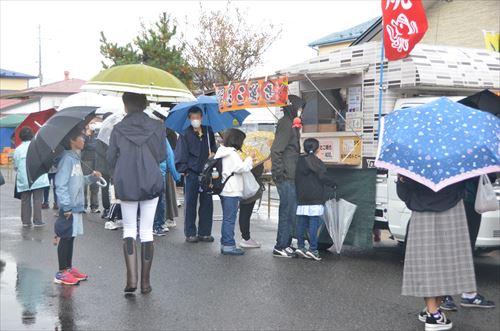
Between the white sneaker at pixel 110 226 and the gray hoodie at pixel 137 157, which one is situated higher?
the gray hoodie at pixel 137 157

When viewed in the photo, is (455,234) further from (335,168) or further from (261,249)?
(261,249)

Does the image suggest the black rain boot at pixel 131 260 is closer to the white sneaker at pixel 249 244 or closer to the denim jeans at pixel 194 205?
the denim jeans at pixel 194 205

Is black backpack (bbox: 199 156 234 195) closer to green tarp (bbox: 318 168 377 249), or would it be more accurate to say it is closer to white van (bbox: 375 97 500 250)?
green tarp (bbox: 318 168 377 249)

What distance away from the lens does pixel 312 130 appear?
10.3 meters

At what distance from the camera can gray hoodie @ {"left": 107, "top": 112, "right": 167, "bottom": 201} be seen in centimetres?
666

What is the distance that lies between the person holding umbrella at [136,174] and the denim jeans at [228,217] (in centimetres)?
227

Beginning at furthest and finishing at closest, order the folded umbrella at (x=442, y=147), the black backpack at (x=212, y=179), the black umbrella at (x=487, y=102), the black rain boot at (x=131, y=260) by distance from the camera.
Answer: the black backpack at (x=212, y=179) < the black rain boot at (x=131, y=260) < the black umbrella at (x=487, y=102) < the folded umbrella at (x=442, y=147)

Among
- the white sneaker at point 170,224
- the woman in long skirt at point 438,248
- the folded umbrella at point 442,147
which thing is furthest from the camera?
the white sneaker at point 170,224

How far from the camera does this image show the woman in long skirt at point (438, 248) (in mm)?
5828

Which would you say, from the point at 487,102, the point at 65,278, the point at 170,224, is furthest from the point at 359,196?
the point at 170,224

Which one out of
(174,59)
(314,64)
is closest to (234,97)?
(314,64)

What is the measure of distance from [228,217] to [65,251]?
244 centimetres

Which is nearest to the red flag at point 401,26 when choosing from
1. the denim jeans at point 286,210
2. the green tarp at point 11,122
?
the denim jeans at point 286,210

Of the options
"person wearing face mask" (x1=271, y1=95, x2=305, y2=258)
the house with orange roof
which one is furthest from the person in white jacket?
the house with orange roof
